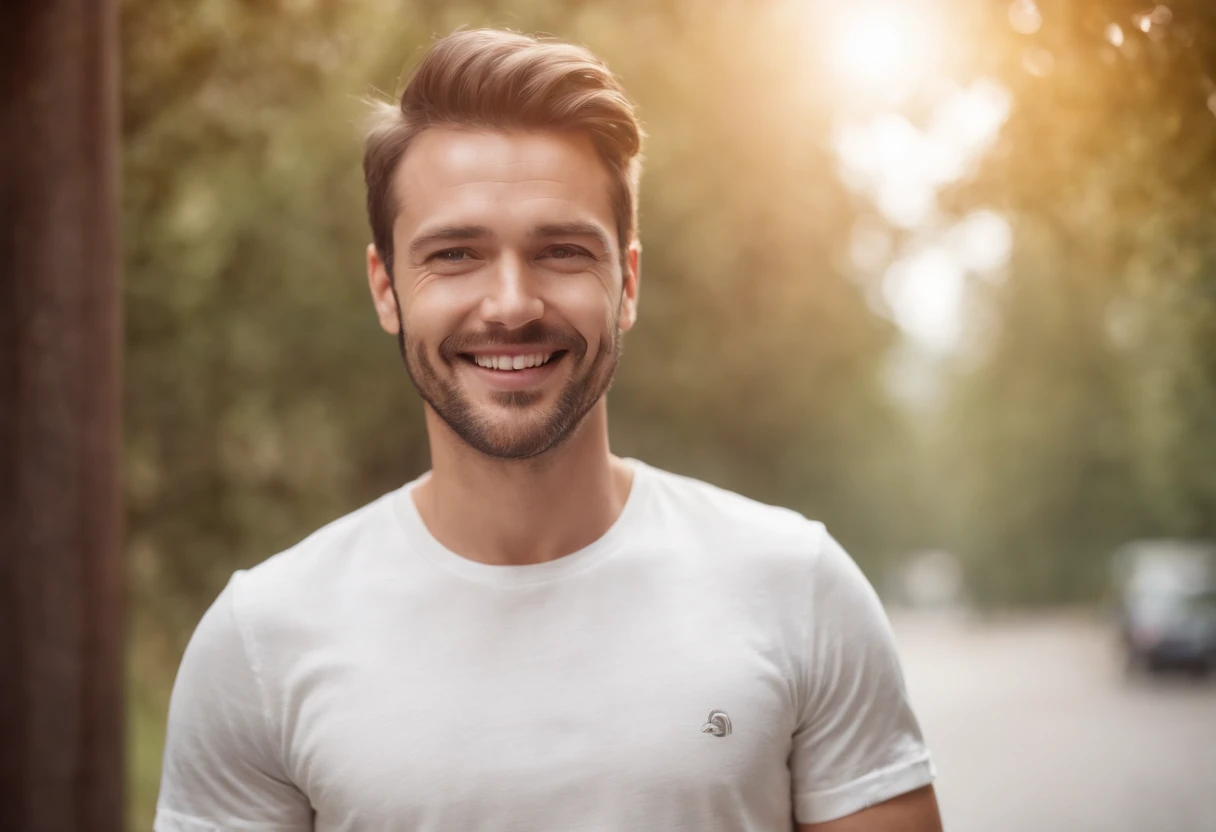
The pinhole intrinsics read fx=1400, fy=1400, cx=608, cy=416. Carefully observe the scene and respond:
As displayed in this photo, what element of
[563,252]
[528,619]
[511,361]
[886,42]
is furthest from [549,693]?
[886,42]

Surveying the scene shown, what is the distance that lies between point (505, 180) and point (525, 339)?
0.34m

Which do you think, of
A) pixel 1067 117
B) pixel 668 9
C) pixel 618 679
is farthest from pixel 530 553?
pixel 668 9

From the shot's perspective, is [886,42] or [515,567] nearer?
[515,567]

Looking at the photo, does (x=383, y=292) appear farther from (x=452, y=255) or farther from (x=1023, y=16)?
(x=1023, y=16)

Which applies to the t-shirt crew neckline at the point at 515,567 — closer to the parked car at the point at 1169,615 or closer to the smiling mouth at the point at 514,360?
the smiling mouth at the point at 514,360

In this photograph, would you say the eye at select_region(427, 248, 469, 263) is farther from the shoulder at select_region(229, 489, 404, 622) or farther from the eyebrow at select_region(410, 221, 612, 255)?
the shoulder at select_region(229, 489, 404, 622)

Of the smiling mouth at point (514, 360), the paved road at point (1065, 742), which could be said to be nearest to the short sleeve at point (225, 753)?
the smiling mouth at point (514, 360)

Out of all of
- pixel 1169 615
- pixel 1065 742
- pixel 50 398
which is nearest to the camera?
pixel 50 398

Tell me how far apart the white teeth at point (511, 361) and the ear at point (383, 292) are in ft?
1.06

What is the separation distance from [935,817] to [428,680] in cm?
107

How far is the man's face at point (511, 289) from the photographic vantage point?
9.32 feet

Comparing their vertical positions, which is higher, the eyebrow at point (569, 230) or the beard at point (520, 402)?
the eyebrow at point (569, 230)

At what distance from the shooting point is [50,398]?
4.78 meters

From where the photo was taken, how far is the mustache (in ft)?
9.29
